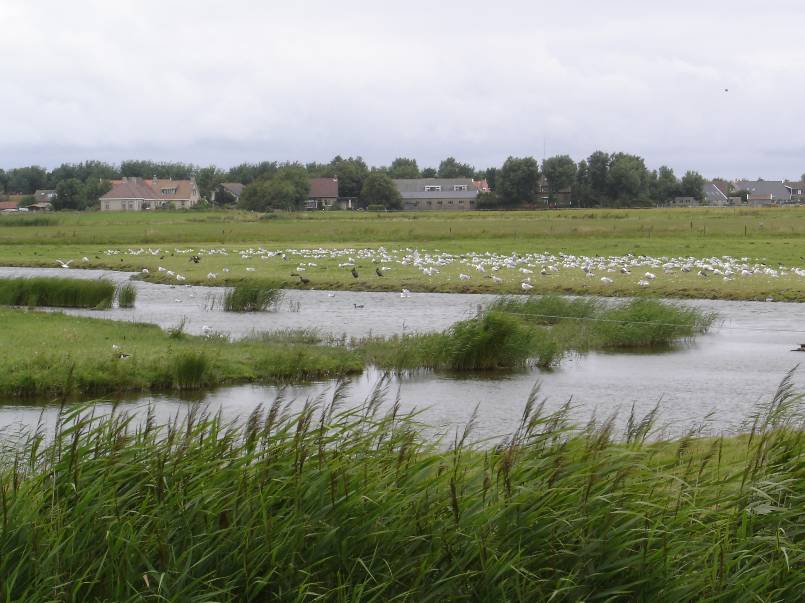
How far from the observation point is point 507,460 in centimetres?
731

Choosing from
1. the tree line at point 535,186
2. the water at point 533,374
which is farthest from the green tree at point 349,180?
the water at point 533,374

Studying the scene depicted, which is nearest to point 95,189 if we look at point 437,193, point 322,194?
point 322,194

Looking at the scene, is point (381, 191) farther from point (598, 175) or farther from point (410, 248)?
point (410, 248)

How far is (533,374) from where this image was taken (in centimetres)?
2228

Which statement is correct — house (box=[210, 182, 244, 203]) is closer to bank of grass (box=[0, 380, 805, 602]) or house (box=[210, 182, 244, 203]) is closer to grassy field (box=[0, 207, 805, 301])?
grassy field (box=[0, 207, 805, 301])

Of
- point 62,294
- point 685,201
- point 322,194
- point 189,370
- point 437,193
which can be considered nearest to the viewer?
point 189,370

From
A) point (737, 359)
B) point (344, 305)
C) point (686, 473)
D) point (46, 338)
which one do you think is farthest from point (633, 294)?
point (686, 473)

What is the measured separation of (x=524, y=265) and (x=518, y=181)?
295ft

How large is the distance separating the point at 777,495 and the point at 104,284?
93.5 feet

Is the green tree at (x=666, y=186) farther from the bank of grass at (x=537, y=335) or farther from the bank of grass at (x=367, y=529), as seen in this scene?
the bank of grass at (x=367, y=529)

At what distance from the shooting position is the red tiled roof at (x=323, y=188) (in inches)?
5768

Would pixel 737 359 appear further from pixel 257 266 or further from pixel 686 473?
pixel 257 266

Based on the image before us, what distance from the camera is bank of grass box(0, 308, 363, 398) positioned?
18672 millimetres

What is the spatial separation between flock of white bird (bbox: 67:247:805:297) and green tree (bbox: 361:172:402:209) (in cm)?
8399
